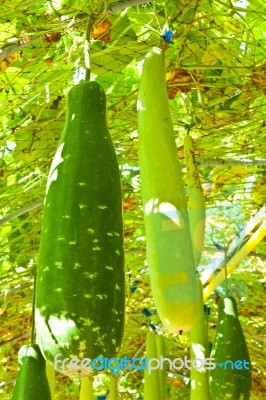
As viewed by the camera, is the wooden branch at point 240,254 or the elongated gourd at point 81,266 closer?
the elongated gourd at point 81,266

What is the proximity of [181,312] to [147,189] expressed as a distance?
0.87 ft

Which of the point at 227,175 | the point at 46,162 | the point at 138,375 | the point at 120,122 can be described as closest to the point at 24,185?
the point at 46,162

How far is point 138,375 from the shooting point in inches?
332

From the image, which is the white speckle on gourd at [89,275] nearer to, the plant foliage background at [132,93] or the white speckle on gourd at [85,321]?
the white speckle on gourd at [85,321]

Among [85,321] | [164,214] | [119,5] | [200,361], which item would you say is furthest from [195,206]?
[200,361]

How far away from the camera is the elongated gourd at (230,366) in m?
2.82

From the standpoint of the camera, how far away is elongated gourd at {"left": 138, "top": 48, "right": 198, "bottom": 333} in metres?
1.17

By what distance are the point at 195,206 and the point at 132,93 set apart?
2.61 ft

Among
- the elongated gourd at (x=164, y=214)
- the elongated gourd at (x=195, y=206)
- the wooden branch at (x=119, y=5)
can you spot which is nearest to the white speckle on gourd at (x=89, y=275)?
the elongated gourd at (x=164, y=214)

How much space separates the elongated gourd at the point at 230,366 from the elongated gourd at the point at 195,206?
1.10m

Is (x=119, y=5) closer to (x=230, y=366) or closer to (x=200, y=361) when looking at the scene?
(x=230, y=366)

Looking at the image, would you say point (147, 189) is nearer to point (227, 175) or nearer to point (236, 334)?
point (236, 334)

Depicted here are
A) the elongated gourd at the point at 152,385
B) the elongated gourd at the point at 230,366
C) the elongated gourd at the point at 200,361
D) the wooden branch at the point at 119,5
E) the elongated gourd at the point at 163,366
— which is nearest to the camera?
the wooden branch at the point at 119,5

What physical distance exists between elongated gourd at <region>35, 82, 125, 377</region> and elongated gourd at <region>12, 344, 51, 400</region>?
3.83 feet
